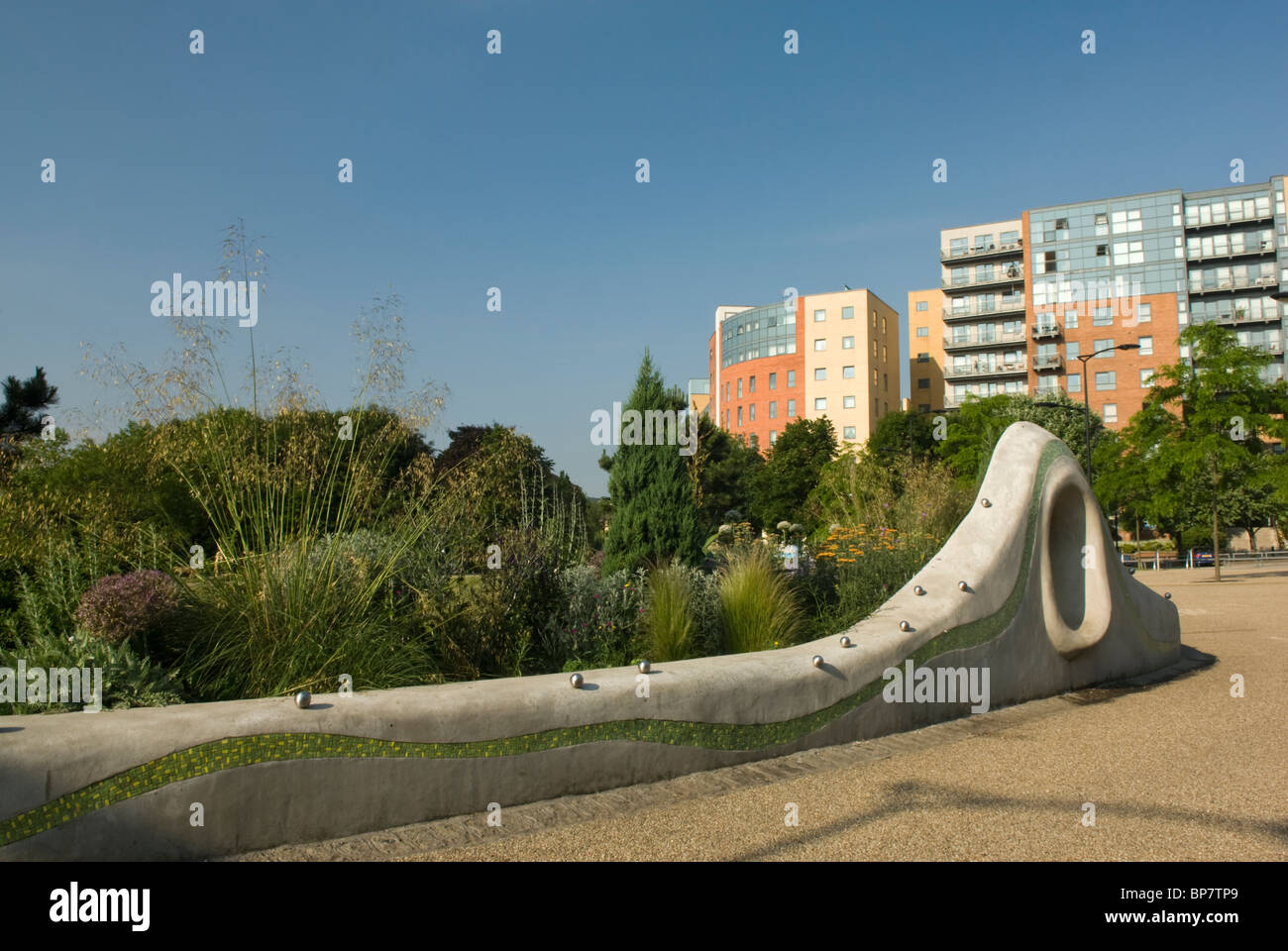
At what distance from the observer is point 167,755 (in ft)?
12.6

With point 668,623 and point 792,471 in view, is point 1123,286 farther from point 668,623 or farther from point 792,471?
point 668,623

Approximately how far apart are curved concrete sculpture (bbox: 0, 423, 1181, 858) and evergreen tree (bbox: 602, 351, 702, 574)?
2562 millimetres

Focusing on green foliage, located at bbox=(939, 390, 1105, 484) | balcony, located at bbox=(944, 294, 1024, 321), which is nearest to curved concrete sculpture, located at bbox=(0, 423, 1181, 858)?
green foliage, located at bbox=(939, 390, 1105, 484)


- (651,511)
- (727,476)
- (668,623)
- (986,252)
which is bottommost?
(668,623)

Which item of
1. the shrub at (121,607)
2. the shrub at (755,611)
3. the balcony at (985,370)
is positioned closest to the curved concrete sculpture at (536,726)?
the shrub at (755,611)

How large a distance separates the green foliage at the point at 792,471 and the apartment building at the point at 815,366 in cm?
Answer: 1135

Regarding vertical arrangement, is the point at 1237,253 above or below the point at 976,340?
above

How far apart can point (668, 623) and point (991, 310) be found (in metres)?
71.8

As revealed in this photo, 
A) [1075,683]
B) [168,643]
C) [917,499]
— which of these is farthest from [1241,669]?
[168,643]

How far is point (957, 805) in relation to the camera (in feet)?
16.2

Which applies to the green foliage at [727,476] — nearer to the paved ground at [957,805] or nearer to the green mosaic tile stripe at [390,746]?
the paved ground at [957,805]

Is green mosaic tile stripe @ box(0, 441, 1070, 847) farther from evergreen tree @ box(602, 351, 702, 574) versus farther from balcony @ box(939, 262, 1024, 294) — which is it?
balcony @ box(939, 262, 1024, 294)

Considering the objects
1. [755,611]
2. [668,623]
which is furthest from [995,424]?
[668,623]

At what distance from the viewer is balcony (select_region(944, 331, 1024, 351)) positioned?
70.1 meters
